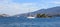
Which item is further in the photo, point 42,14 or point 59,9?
point 59,9

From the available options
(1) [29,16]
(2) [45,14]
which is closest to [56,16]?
(2) [45,14]

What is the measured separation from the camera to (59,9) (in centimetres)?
7569

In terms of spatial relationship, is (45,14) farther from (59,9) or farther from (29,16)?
(59,9)

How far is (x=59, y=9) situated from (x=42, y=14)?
715 inches

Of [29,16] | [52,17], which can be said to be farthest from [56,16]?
[29,16]

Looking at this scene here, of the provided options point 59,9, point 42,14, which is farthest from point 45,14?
point 59,9

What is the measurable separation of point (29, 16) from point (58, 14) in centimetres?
1916

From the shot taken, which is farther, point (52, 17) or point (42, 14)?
point (52, 17)

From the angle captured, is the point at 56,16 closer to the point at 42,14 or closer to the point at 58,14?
the point at 58,14

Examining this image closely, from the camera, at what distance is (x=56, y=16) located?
238 feet

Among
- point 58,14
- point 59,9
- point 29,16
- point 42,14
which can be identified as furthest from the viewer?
point 59,9

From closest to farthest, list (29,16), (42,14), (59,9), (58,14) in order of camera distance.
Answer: (29,16) < (42,14) < (58,14) < (59,9)

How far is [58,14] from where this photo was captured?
2736 inches

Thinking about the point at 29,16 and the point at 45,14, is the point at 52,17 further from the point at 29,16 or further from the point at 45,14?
the point at 29,16
